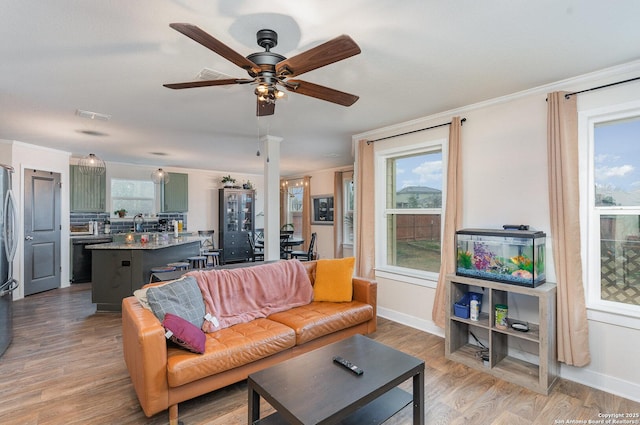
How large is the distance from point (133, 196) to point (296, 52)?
6528 millimetres

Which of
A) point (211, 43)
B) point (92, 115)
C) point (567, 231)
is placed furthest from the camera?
point (92, 115)

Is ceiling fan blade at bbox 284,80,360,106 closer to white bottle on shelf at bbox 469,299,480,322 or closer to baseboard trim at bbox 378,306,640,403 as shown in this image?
white bottle on shelf at bbox 469,299,480,322

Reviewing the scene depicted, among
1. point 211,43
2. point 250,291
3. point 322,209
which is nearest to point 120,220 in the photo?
point 322,209

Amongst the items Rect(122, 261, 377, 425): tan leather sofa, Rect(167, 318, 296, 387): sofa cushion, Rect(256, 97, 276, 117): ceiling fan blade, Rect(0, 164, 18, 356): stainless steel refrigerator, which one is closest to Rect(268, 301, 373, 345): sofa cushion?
Rect(122, 261, 377, 425): tan leather sofa

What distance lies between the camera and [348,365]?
6.30ft

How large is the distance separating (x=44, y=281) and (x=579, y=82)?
7857 millimetres

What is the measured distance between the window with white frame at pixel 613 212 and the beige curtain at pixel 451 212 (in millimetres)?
1077

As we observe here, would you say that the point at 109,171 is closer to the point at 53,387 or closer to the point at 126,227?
the point at 126,227

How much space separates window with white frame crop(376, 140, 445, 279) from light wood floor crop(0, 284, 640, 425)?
1.06 meters

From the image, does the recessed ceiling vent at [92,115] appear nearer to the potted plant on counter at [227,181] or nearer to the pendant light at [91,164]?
the pendant light at [91,164]

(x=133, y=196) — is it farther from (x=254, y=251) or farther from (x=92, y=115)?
(x=92, y=115)

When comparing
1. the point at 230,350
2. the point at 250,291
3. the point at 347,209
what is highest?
the point at 347,209

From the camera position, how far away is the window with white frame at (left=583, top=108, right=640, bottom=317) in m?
2.56

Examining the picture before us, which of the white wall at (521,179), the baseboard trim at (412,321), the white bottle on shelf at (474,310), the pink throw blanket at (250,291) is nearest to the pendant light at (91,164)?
the pink throw blanket at (250,291)
